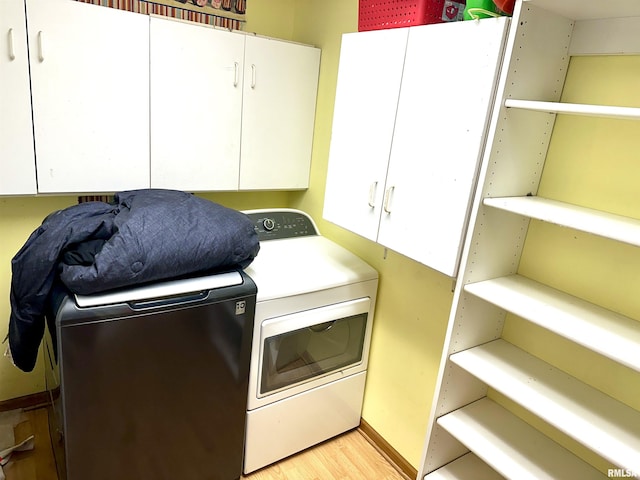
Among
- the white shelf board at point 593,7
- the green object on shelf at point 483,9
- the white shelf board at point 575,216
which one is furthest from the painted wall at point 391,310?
the white shelf board at point 593,7

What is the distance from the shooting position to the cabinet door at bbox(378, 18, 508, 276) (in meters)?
1.36

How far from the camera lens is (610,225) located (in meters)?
1.16

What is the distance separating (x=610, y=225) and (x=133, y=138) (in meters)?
1.83

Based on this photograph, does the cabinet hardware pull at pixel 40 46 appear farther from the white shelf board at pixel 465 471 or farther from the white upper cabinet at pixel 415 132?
the white shelf board at pixel 465 471

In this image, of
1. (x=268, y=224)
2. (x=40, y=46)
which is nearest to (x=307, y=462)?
(x=268, y=224)

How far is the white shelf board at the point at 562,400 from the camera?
3.89ft

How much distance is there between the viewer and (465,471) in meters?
1.70

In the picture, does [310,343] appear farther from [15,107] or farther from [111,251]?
[15,107]

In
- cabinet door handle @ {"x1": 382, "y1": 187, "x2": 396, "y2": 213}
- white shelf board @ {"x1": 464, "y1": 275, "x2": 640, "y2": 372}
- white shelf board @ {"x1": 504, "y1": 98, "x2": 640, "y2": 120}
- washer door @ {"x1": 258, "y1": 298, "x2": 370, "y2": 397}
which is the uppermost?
white shelf board @ {"x1": 504, "y1": 98, "x2": 640, "y2": 120}

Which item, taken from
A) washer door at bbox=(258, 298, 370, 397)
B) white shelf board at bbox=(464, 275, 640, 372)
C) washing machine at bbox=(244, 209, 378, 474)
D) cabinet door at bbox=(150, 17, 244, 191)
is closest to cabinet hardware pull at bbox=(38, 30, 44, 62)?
cabinet door at bbox=(150, 17, 244, 191)

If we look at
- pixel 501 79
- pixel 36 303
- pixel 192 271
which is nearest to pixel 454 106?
pixel 501 79

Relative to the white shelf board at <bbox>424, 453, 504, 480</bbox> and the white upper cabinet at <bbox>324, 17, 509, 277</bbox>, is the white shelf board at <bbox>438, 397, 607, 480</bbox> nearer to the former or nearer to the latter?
the white shelf board at <bbox>424, 453, 504, 480</bbox>

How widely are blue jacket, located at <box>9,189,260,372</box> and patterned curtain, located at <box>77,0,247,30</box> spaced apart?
1052 millimetres

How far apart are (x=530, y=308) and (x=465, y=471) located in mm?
Answer: 782
